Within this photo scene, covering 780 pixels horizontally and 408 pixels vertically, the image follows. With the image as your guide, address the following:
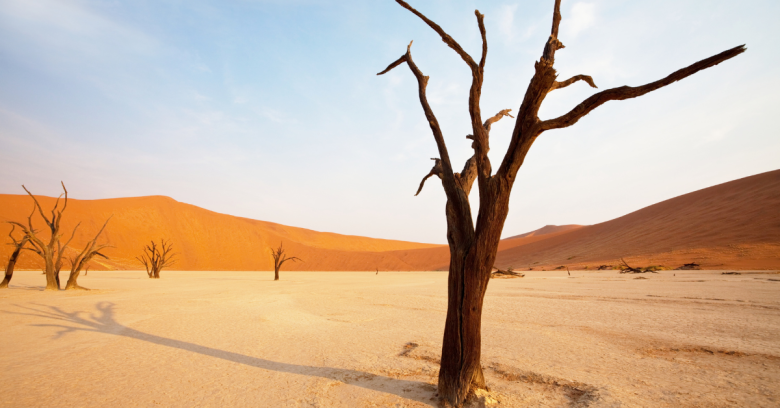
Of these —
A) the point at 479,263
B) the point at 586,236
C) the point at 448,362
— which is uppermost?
the point at 586,236

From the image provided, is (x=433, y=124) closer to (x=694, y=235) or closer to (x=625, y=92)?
(x=625, y=92)

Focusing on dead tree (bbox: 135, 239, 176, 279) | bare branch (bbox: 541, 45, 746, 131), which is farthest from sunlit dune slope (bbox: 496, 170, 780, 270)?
dead tree (bbox: 135, 239, 176, 279)

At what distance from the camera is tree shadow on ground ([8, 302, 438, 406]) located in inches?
134

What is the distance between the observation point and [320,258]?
198 ft

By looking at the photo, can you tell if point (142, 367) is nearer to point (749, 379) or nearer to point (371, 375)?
point (371, 375)

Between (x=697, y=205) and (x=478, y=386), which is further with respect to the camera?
(x=697, y=205)

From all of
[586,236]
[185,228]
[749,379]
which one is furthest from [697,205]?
[185,228]

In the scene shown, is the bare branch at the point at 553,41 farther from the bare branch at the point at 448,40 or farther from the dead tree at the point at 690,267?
the dead tree at the point at 690,267

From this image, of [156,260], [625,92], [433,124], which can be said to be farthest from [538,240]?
[625,92]

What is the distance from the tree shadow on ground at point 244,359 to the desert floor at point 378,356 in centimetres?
3

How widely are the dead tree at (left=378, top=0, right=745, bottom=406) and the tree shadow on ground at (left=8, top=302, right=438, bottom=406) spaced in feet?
1.31

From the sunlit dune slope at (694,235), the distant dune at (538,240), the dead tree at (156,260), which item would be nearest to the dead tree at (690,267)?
the distant dune at (538,240)

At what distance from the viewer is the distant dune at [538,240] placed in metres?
24.8

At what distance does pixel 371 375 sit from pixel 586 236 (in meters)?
49.6
